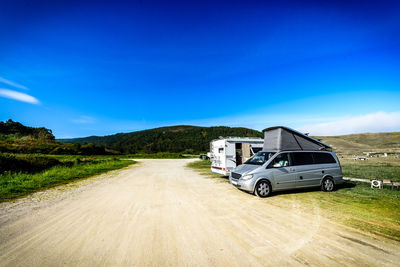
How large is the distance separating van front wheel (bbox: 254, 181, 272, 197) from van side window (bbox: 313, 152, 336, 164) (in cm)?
278

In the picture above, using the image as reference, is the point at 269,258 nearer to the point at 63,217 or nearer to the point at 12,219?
the point at 63,217

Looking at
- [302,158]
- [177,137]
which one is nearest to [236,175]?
[302,158]

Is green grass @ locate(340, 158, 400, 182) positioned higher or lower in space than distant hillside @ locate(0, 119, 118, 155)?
lower

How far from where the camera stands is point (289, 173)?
25.9 ft

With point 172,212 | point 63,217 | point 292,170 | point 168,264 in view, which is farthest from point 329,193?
point 63,217

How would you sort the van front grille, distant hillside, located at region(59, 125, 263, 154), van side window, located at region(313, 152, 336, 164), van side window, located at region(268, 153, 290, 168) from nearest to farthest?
van side window, located at region(268, 153, 290, 168), the van front grille, van side window, located at region(313, 152, 336, 164), distant hillside, located at region(59, 125, 263, 154)

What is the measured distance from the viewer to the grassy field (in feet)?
14.9

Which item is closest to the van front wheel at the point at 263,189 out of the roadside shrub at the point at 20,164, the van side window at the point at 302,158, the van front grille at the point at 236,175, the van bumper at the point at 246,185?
the van bumper at the point at 246,185

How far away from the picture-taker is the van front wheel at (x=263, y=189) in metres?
7.58

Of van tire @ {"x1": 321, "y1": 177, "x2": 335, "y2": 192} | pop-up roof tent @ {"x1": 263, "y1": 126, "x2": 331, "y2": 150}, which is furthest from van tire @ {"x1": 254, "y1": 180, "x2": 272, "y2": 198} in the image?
van tire @ {"x1": 321, "y1": 177, "x2": 335, "y2": 192}

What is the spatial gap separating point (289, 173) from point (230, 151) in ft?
15.3

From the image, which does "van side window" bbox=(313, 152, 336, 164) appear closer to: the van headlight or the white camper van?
the van headlight

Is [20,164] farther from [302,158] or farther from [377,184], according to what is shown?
[377,184]

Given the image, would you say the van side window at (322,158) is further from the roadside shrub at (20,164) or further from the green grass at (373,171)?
the roadside shrub at (20,164)
